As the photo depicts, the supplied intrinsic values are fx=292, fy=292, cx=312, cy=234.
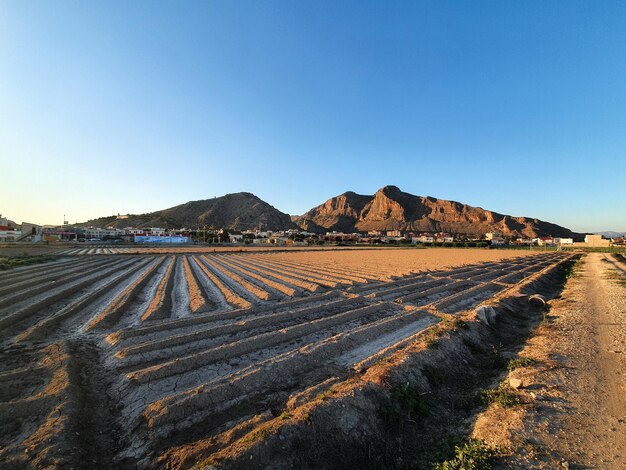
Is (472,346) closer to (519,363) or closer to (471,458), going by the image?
(519,363)

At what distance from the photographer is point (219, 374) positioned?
6527 millimetres

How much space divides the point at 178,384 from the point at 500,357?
8034 millimetres

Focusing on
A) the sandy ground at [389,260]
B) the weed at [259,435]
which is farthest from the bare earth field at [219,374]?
the sandy ground at [389,260]

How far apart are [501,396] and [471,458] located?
85.3 inches

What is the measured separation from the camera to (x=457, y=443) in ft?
14.5

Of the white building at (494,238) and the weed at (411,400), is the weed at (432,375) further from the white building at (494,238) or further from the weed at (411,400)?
the white building at (494,238)

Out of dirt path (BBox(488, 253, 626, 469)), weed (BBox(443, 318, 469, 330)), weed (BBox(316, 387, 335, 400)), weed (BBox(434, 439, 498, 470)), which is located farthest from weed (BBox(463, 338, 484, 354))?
weed (BBox(316, 387, 335, 400))

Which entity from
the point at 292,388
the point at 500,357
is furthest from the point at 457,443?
the point at 500,357

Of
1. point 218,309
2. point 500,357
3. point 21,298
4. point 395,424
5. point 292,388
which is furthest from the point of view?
point 21,298

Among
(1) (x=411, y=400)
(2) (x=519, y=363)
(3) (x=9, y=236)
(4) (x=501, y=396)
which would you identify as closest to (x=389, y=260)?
(2) (x=519, y=363)

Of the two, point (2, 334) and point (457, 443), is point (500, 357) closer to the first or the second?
point (457, 443)

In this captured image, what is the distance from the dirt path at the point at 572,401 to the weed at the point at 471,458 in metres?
0.24

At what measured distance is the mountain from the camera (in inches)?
6550

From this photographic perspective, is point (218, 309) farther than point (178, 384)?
Yes
